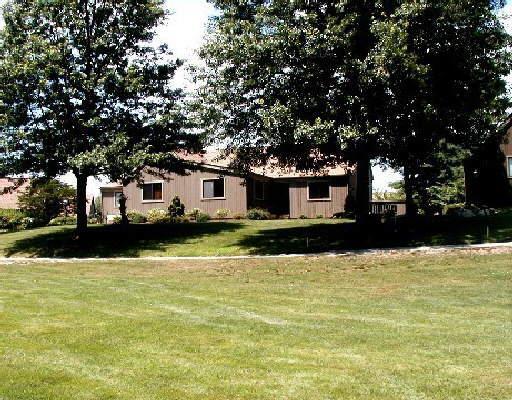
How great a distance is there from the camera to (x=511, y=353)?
779cm

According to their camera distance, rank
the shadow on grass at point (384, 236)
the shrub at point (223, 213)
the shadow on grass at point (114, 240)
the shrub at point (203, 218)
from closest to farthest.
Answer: the shadow on grass at point (384, 236) → the shadow on grass at point (114, 240) → the shrub at point (203, 218) → the shrub at point (223, 213)

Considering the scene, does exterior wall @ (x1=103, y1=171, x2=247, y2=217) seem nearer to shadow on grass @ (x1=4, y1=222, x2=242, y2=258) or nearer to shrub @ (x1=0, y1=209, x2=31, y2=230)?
shadow on grass @ (x1=4, y1=222, x2=242, y2=258)

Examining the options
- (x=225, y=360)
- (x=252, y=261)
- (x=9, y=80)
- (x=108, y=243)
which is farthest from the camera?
(x=108, y=243)

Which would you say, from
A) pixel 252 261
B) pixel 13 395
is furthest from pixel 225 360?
pixel 252 261

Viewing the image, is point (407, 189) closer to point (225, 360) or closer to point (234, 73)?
point (234, 73)

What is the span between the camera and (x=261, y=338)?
8.76 metres

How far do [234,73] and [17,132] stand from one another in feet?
35.5

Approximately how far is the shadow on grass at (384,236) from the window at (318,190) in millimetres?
10962

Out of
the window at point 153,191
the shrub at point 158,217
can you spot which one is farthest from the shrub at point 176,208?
the window at point 153,191

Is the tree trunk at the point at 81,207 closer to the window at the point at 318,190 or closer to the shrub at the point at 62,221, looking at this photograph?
the shrub at the point at 62,221

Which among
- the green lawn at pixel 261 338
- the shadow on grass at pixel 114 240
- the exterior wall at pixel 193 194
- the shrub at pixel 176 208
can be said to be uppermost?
the exterior wall at pixel 193 194

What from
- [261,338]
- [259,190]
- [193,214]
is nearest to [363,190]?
[193,214]

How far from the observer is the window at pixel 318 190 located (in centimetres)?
4053

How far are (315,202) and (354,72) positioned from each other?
19.2 meters
